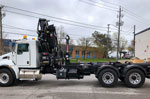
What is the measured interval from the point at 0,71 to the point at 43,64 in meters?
2.36

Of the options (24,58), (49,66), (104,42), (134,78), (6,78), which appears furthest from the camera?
(104,42)

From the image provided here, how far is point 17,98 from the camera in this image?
5.37m

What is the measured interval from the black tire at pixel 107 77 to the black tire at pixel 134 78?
0.65 m

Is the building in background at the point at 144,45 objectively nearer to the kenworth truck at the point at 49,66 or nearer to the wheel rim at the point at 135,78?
the kenworth truck at the point at 49,66

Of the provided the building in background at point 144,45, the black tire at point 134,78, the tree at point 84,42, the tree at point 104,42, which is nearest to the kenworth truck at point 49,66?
the black tire at point 134,78

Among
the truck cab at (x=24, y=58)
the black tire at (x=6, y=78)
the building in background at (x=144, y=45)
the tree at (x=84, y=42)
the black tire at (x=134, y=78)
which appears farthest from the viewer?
the tree at (x=84, y=42)

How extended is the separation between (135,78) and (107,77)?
4.94ft

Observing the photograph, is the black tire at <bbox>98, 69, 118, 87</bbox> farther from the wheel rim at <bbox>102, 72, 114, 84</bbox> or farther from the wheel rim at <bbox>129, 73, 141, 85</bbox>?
the wheel rim at <bbox>129, 73, 141, 85</bbox>

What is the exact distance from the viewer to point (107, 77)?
7066mm

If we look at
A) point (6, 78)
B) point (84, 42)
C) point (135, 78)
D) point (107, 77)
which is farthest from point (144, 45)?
point (6, 78)

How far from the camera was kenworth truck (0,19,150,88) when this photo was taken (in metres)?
7.05

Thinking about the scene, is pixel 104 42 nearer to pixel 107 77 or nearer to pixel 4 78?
pixel 107 77

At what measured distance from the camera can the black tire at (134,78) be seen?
6984 millimetres

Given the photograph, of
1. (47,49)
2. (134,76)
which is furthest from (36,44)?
(134,76)
